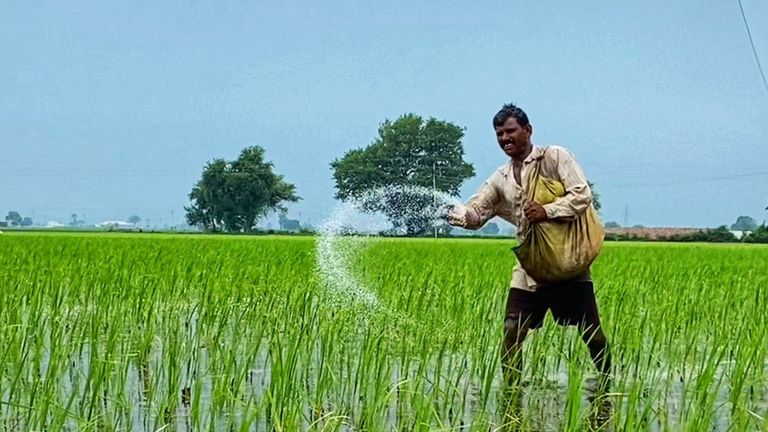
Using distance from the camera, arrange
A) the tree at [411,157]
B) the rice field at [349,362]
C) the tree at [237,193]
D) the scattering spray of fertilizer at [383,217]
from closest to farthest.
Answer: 1. the rice field at [349,362]
2. the scattering spray of fertilizer at [383,217]
3. the tree at [411,157]
4. the tree at [237,193]

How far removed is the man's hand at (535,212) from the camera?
3.15 metres

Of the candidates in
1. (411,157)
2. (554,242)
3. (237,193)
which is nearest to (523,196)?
(554,242)

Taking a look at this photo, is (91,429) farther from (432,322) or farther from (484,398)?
(432,322)

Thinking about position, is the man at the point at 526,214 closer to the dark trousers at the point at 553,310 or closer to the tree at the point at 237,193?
the dark trousers at the point at 553,310

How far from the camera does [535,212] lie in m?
3.16

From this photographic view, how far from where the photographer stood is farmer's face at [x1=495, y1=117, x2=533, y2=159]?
3.18 metres

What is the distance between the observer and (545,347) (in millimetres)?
3488

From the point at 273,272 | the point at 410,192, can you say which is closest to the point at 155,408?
the point at 410,192

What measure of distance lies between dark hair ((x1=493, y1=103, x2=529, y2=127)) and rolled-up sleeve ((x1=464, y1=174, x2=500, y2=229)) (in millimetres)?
292

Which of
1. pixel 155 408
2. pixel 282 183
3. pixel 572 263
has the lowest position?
pixel 155 408

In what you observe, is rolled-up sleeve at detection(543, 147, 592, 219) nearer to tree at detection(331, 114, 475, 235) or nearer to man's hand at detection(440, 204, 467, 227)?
man's hand at detection(440, 204, 467, 227)

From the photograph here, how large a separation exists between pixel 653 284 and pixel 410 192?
3772mm

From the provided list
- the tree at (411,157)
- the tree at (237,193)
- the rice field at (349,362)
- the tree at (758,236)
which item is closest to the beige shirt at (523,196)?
the rice field at (349,362)

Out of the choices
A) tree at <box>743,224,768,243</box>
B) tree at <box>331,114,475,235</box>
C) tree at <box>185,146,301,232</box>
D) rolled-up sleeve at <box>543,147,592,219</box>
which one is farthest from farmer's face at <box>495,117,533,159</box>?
tree at <box>185,146,301,232</box>
